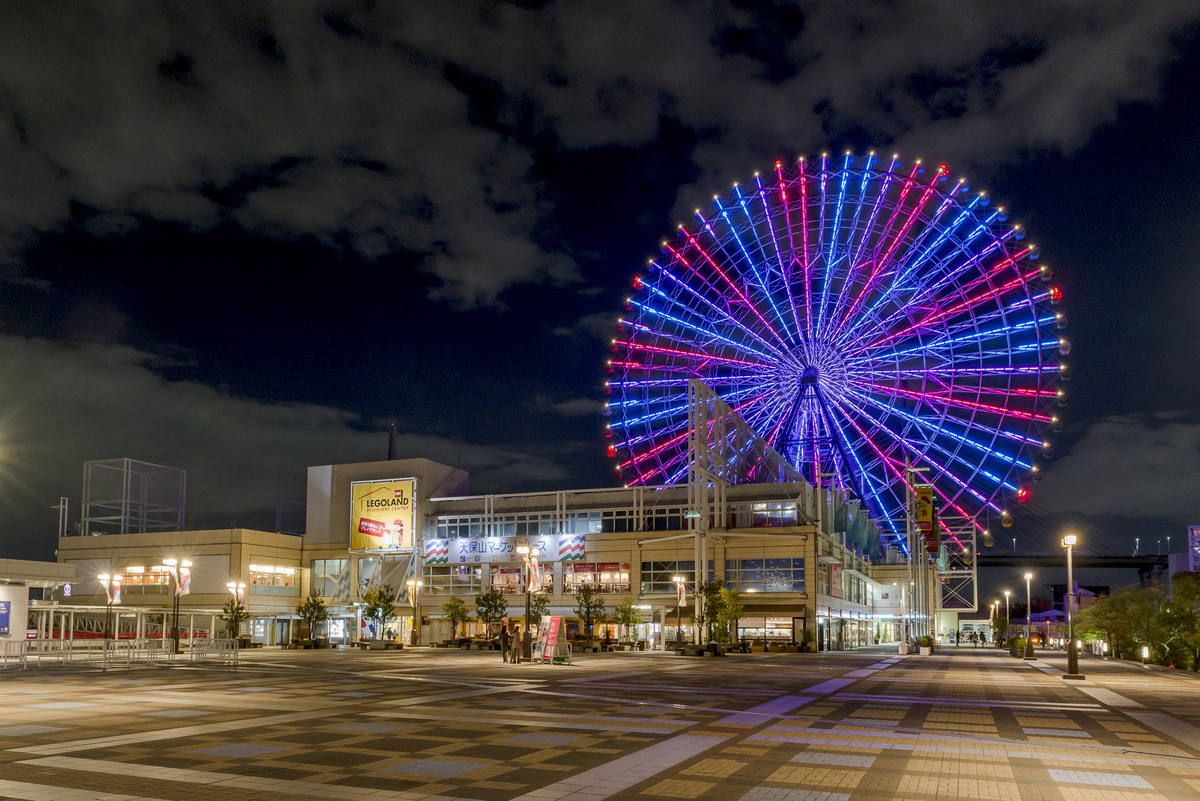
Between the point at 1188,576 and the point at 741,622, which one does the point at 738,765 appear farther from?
the point at 741,622

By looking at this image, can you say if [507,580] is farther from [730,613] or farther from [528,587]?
[528,587]

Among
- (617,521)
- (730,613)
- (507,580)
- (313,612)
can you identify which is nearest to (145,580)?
(313,612)

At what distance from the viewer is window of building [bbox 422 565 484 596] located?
7556cm

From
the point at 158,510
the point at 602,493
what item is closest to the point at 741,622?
the point at 602,493

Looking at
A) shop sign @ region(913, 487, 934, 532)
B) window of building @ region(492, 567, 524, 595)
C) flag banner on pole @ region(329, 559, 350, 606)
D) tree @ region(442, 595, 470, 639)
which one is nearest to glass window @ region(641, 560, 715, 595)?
window of building @ region(492, 567, 524, 595)

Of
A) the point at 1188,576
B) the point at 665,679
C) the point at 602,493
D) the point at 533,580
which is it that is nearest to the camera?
the point at 665,679

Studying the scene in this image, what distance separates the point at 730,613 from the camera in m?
57.2

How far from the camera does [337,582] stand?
8025 cm

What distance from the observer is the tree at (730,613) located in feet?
183

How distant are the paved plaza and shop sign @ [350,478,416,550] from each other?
51857 mm

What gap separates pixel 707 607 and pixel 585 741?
39.8 m

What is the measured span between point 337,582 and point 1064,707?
68.1 metres

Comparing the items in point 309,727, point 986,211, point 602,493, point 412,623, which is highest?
point 986,211

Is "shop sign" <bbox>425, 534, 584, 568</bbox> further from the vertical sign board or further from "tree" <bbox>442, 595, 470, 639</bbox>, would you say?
the vertical sign board
